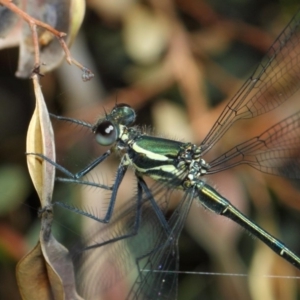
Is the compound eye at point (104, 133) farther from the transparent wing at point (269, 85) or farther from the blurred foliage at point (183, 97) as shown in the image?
the blurred foliage at point (183, 97)

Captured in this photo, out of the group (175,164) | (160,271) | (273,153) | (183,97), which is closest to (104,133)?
(175,164)

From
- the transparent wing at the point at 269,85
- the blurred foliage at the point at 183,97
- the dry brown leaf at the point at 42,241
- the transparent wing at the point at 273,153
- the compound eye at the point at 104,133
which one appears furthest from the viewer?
the blurred foliage at the point at 183,97

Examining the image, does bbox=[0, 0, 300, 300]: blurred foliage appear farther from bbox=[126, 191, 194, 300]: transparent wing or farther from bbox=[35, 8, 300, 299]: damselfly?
bbox=[126, 191, 194, 300]: transparent wing

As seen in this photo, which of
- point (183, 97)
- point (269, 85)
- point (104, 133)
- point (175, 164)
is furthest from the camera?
point (183, 97)

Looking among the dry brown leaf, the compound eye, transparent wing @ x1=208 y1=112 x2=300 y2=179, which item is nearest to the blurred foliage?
transparent wing @ x1=208 y1=112 x2=300 y2=179

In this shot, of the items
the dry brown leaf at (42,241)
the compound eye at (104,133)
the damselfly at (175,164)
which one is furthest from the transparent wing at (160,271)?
the dry brown leaf at (42,241)

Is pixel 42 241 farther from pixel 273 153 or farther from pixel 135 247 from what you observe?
pixel 273 153
